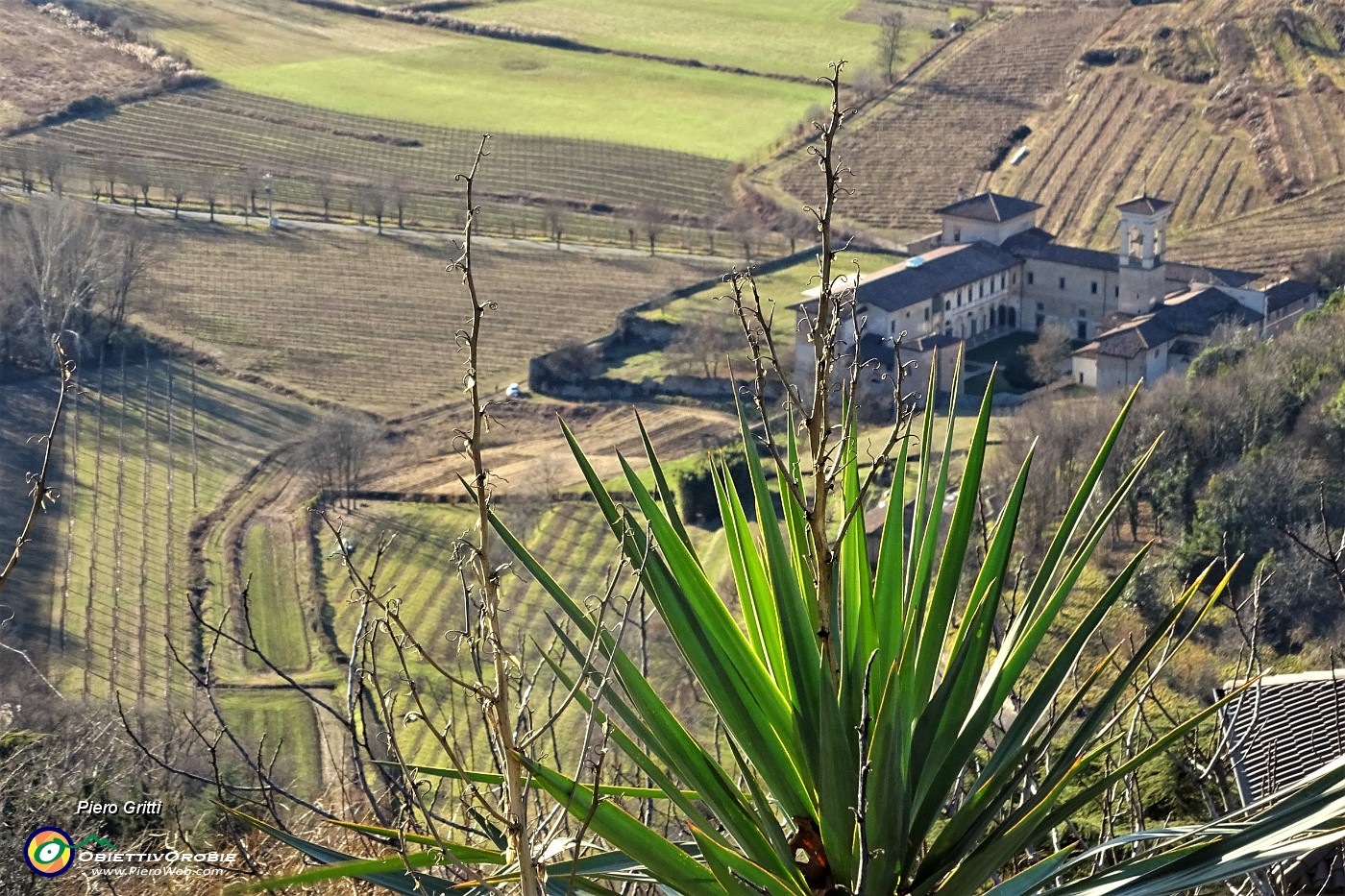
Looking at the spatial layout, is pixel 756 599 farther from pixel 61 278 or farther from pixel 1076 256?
pixel 1076 256

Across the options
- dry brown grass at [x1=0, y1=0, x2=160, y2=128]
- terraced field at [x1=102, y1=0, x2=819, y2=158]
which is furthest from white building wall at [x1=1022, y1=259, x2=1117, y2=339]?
dry brown grass at [x1=0, y1=0, x2=160, y2=128]

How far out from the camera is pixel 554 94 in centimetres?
6169

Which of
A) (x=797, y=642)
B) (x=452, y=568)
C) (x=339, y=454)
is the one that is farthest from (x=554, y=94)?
(x=797, y=642)

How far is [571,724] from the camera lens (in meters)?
19.5

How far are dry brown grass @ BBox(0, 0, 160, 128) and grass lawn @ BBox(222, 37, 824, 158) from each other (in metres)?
4.37

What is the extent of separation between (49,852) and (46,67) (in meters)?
55.6

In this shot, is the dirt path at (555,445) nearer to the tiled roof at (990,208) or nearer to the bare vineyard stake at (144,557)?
the bare vineyard stake at (144,557)

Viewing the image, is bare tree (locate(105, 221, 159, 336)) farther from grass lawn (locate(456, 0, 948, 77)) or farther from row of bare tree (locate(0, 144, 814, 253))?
grass lawn (locate(456, 0, 948, 77))

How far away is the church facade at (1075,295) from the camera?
38219 mm

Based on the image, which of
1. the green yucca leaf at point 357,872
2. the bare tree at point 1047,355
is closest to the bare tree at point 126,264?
the bare tree at point 1047,355

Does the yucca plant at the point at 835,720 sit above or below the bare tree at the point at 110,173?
above

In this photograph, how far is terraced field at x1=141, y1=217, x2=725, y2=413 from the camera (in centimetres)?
3962

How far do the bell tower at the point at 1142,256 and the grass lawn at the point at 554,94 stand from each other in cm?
1718

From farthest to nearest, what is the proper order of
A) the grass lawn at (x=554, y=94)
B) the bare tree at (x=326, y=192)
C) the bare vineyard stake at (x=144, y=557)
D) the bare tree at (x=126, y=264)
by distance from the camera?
the grass lawn at (x=554, y=94) → the bare tree at (x=326, y=192) → the bare tree at (x=126, y=264) → the bare vineyard stake at (x=144, y=557)
